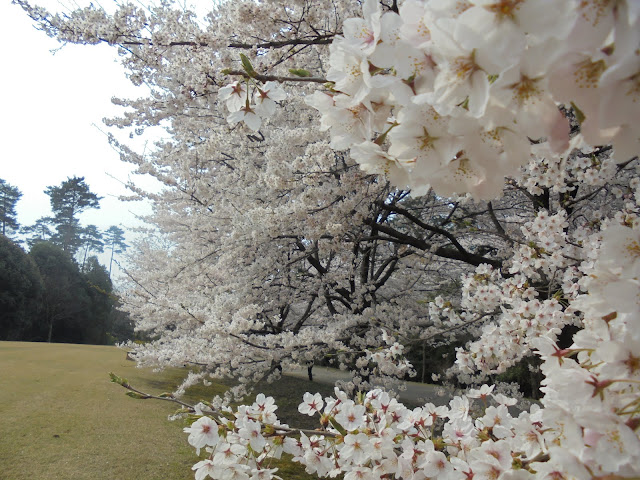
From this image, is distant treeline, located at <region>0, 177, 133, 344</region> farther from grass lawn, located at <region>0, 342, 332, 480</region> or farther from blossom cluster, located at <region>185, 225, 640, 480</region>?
blossom cluster, located at <region>185, 225, 640, 480</region>

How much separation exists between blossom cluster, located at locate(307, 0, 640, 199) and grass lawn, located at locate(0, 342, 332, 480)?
13.7ft

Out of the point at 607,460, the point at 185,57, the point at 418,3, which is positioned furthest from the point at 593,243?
the point at 185,57

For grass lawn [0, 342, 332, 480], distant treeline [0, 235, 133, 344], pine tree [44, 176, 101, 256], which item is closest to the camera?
grass lawn [0, 342, 332, 480]

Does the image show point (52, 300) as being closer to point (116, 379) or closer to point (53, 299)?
point (53, 299)

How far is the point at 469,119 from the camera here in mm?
584

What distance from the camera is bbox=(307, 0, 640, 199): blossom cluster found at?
17.9 inches

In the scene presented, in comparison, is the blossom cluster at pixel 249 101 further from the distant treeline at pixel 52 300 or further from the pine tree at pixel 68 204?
the pine tree at pixel 68 204

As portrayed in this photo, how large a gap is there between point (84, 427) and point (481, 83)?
5578 millimetres

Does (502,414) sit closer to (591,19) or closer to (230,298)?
(591,19)

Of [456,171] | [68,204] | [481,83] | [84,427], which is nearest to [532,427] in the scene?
[456,171]

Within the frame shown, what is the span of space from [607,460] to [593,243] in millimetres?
2190

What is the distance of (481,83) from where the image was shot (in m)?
0.53

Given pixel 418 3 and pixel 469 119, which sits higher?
pixel 418 3

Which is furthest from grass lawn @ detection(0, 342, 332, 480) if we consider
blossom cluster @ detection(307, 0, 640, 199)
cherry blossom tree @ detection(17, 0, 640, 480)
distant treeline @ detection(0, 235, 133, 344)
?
distant treeline @ detection(0, 235, 133, 344)
